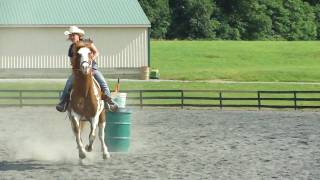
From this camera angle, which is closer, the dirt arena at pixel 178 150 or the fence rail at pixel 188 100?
the dirt arena at pixel 178 150

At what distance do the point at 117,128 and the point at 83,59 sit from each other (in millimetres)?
2198

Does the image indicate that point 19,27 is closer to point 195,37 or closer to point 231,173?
point 231,173

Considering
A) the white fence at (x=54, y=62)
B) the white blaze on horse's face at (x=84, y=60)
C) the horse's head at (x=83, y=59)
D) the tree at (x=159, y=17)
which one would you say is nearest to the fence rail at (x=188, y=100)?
the white fence at (x=54, y=62)

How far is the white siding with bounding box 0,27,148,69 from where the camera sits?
4525 cm

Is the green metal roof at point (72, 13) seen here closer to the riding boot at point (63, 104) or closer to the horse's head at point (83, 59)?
the riding boot at point (63, 104)

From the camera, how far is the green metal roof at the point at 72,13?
45.7 metres

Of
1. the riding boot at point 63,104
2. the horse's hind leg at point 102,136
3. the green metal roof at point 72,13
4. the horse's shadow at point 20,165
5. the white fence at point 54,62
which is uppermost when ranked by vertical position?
the green metal roof at point 72,13

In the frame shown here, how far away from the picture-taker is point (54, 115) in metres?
25.4

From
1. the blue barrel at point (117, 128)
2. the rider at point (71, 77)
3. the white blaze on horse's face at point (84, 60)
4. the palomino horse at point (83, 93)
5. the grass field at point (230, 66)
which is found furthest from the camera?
the grass field at point (230, 66)

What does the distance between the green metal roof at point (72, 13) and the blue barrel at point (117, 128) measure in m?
31.5

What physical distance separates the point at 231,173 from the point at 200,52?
55391mm

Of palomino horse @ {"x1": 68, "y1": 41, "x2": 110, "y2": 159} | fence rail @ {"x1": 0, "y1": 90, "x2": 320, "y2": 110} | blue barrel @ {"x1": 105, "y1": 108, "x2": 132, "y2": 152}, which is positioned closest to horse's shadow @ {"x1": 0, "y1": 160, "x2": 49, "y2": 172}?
palomino horse @ {"x1": 68, "y1": 41, "x2": 110, "y2": 159}

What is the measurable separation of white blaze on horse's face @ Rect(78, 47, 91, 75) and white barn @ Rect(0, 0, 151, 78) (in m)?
32.3

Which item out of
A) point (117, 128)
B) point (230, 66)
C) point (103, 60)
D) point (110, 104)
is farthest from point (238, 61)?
point (110, 104)
